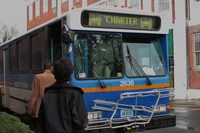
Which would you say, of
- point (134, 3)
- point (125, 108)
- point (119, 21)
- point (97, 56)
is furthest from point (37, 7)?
point (125, 108)

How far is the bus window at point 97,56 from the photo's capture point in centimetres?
788

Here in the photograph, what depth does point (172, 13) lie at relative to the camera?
2525cm

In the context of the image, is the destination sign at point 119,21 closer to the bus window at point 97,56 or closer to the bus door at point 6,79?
the bus window at point 97,56

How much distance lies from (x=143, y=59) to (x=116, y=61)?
0.72 meters

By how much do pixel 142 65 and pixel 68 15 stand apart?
2.10m

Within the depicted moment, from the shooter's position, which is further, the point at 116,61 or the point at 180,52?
the point at 180,52

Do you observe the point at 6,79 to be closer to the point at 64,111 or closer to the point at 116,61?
the point at 116,61

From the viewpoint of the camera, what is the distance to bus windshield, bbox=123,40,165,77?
845cm

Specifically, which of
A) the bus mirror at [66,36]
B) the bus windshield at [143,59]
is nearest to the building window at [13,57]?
the bus windshield at [143,59]

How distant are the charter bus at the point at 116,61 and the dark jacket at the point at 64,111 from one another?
3.39 metres

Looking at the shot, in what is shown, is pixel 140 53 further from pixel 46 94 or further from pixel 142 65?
pixel 46 94

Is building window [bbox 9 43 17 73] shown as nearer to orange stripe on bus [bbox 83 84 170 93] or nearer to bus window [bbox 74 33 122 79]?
bus window [bbox 74 33 122 79]

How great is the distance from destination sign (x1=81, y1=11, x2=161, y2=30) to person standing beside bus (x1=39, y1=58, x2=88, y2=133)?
3.87m

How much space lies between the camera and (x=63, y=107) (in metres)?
4.13
